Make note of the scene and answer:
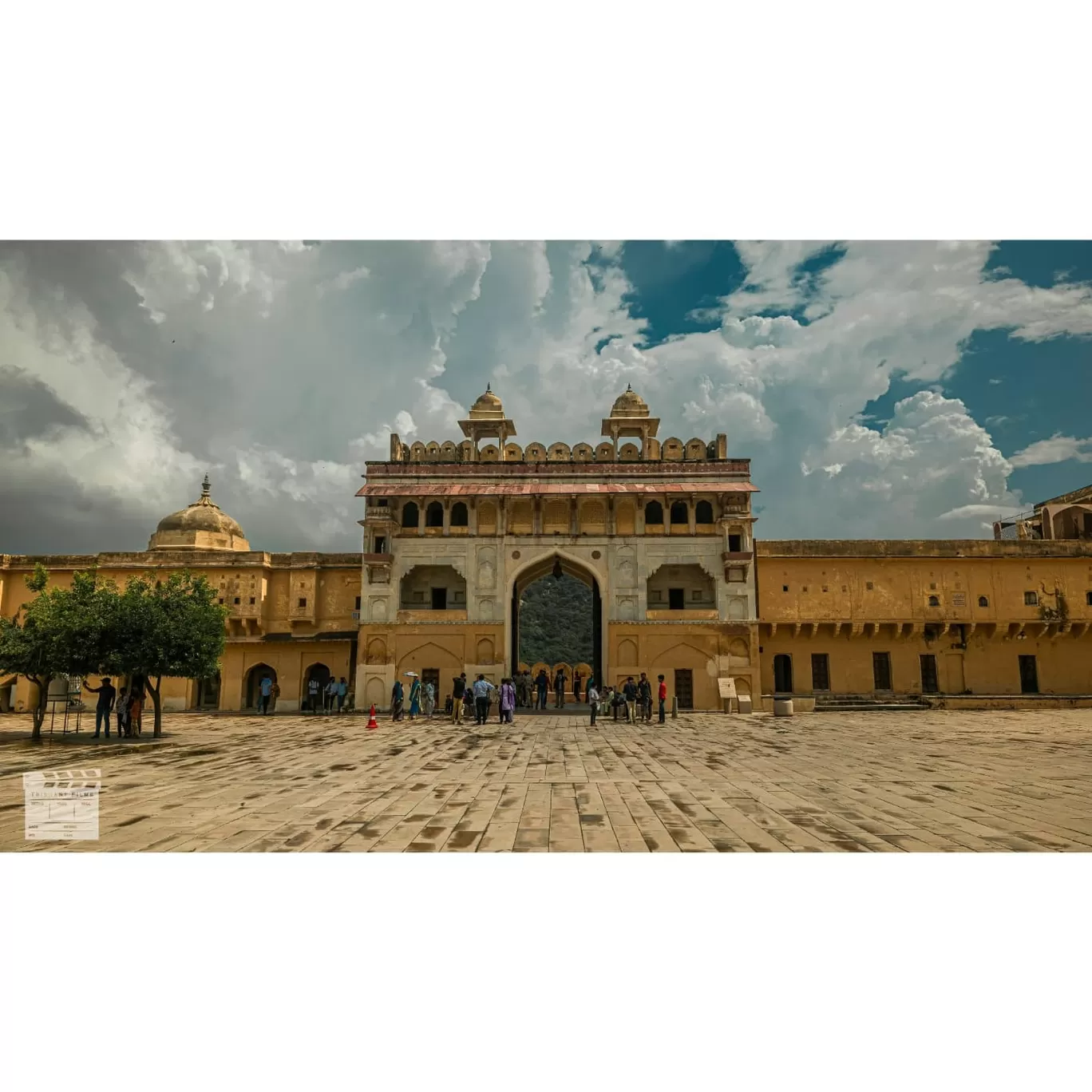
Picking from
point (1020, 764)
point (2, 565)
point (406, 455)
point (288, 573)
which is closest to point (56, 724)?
point (288, 573)

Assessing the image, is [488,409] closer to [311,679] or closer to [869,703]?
[311,679]

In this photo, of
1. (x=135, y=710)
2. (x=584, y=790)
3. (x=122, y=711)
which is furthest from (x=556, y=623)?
(x=584, y=790)

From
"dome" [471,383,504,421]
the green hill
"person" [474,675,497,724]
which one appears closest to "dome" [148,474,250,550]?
"dome" [471,383,504,421]

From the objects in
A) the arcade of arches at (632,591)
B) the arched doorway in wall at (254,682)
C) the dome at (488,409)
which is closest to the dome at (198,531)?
the arcade of arches at (632,591)

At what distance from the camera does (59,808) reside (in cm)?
786

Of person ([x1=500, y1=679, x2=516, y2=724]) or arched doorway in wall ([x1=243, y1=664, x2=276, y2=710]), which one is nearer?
person ([x1=500, y1=679, x2=516, y2=724])

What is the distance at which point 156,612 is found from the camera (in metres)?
16.7

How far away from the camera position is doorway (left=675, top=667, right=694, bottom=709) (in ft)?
81.1

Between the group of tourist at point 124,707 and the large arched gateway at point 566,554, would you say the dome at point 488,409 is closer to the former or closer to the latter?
the large arched gateway at point 566,554

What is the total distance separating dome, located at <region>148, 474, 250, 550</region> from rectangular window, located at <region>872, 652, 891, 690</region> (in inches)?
1010

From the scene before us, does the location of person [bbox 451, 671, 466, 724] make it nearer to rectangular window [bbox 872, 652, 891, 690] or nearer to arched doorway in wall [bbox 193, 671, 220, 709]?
arched doorway in wall [bbox 193, 671, 220, 709]

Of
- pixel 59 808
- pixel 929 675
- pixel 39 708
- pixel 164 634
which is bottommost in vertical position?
pixel 59 808

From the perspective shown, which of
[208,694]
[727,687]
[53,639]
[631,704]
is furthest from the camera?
[208,694]

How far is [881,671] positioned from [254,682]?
74.1ft
